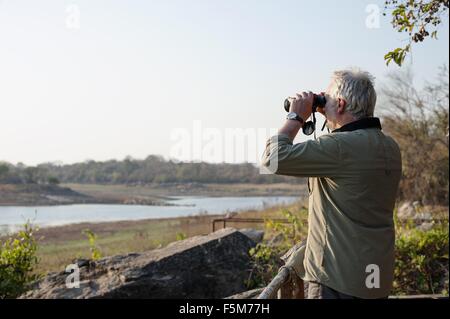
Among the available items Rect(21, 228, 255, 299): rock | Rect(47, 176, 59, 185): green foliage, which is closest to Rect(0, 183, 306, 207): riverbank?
Rect(47, 176, 59, 185): green foliage

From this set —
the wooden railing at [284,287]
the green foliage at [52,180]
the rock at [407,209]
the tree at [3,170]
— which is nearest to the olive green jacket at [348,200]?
the wooden railing at [284,287]

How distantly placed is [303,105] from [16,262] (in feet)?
16.6

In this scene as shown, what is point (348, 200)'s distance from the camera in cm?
270

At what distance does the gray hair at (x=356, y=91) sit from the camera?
2793mm

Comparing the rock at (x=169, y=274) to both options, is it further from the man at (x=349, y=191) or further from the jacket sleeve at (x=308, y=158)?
the jacket sleeve at (x=308, y=158)

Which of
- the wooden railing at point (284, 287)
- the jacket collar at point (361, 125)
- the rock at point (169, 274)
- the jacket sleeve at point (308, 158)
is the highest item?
the jacket collar at point (361, 125)

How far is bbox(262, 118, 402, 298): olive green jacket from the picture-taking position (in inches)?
105

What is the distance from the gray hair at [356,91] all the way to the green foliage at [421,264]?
18.8 ft

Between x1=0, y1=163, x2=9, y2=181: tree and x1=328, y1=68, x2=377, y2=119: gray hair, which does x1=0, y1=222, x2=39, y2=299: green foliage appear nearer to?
x1=328, y1=68, x2=377, y2=119: gray hair

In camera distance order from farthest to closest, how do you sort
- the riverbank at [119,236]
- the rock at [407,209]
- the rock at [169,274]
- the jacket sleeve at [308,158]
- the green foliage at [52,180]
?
the green foliage at [52,180], the rock at [407,209], the riverbank at [119,236], the rock at [169,274], the jacket sleeve at [308,158]

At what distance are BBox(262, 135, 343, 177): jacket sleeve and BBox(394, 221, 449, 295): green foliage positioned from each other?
5841 mm
